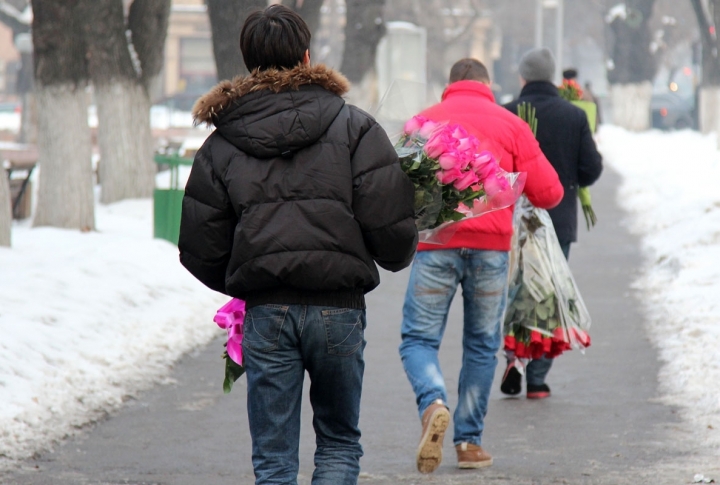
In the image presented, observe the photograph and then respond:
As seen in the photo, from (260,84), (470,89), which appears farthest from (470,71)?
(260,84)

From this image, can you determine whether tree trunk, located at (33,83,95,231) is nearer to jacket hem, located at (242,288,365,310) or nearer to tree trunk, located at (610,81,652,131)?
jacket hem, located at (242,288,365,310)

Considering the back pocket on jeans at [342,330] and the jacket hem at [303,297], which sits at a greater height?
the jacket hem at [303,297]

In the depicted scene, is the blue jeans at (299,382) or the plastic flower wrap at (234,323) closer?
the blue jeans at (299,382)

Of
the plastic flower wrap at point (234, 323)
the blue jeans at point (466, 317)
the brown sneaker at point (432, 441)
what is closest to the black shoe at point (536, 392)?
the blue jeans at point (466, 317)

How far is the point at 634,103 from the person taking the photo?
40.5 metres

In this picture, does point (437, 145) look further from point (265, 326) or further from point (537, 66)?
point (537, 66)

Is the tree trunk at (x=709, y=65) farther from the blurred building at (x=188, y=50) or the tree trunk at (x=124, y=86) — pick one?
the blurred building at (x=188, y=50)

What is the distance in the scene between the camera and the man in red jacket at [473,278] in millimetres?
4973

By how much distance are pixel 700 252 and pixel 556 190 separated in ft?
20.5

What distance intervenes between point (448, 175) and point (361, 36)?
2051 centimetres

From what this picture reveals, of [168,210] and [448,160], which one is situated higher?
[448,160]

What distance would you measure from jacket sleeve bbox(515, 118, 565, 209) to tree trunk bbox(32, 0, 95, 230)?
7.85 m

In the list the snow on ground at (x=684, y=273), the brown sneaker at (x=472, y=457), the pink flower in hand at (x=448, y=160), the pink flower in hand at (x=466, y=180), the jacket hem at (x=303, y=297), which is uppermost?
the pink flower in hand at (x=448, y=160)

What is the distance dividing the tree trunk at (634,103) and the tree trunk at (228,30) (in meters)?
27.0
